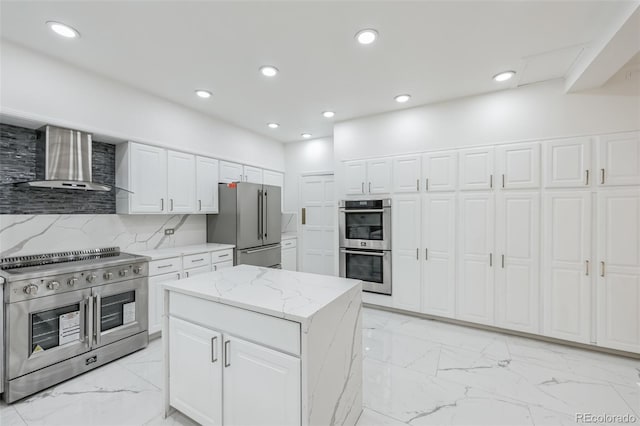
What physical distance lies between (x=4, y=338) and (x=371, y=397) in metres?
2.72

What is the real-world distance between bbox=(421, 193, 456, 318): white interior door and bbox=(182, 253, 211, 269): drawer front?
2751mm

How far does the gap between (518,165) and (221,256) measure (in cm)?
372

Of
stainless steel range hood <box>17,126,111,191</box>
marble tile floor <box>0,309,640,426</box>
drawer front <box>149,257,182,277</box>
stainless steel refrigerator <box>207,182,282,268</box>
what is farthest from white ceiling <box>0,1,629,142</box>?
marble tile floor <box>0,309,640,426</box>

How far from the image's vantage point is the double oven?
3840 mm

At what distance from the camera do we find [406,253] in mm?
3734

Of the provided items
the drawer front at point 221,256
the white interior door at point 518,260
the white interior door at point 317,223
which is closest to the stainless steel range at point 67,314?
the drawer front at point 221,256

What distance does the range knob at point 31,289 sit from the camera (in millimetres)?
2129

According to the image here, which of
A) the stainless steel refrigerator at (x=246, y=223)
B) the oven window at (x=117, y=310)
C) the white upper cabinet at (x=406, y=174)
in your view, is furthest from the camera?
the stainless steel refrigerator at (x=246, y=223)

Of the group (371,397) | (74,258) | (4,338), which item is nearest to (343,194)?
(371,397)

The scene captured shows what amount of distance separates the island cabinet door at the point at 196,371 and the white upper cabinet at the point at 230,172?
2.69 m

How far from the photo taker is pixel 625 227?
105 inches

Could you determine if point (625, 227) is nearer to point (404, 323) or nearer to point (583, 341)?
point (583, 341)

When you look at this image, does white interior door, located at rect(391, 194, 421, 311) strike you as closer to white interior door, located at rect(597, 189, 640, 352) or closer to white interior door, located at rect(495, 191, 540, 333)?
white interior door, located at rect(495, 191, 540, 333)

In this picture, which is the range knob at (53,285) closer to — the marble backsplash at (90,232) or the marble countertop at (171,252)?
the marble backsplash at (90,232)
